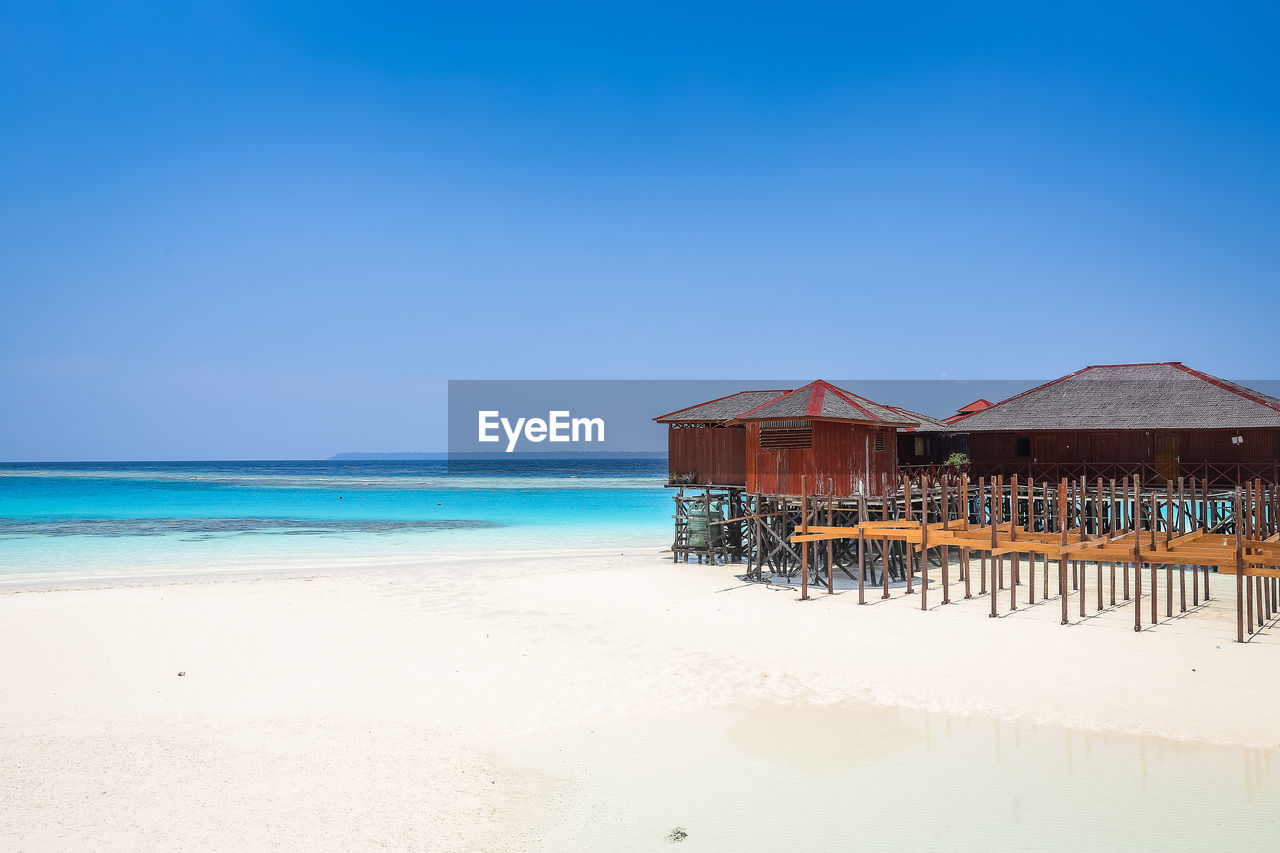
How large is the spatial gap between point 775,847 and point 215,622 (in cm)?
1336

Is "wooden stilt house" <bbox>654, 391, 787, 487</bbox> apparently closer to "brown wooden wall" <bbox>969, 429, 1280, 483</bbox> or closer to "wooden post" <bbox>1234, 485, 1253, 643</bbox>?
"brown wooden wall" <bbox>969, 429, 1280, 483</bbox>

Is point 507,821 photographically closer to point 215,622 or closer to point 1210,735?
point 1210,735

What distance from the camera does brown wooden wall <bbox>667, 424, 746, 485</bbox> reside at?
25141 millimetres

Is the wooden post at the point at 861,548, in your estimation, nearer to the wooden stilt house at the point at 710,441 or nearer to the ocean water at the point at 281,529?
the wooden stilt house at the point at 710,441

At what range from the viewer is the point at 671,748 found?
9.53m

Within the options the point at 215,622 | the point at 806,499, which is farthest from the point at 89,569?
the point at 806,499

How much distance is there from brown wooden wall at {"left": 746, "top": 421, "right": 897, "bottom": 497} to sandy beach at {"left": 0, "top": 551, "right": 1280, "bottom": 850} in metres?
3.67

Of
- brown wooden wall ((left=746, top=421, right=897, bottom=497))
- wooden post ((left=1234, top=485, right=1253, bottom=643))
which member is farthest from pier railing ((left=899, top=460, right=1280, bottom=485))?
wooden post ((left=1234, top=485, right=1253, bottom=643))

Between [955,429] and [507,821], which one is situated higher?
[955,429]

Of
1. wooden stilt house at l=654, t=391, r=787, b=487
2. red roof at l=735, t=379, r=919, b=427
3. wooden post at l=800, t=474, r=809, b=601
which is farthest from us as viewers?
wooden stilt house at l=654, t=391, r=787, b=487

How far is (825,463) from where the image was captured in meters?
21.3

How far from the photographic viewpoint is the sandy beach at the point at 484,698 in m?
7.97

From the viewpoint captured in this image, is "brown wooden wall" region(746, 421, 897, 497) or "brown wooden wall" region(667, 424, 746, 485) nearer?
"brown wooden wall" region(746, 421, 897, 497)

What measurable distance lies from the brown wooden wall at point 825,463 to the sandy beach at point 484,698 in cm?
367
